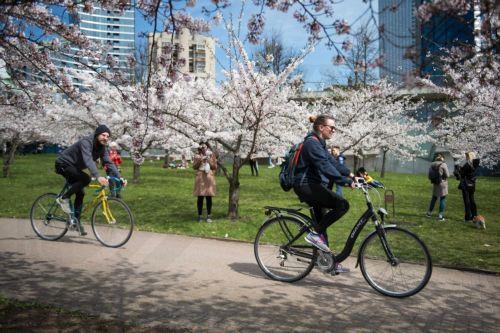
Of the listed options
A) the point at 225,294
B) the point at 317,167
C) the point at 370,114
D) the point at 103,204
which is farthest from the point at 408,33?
the point at 370,114

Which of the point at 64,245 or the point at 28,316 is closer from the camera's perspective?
the point at 28,316

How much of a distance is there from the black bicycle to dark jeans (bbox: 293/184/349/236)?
20 cm

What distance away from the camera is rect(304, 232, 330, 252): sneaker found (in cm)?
531

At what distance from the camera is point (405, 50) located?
3816mm

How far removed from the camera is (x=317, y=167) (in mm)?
5211

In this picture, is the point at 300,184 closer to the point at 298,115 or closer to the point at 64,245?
the point at 64,245

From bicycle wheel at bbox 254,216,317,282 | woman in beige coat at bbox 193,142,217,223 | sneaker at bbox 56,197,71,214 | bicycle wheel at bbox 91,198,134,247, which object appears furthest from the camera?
woman in beige coat at bbox 193,142,217,223

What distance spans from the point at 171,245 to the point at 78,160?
204 centimetres

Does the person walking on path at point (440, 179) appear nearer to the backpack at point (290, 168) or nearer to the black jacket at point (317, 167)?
the black jacket at point (317, 167)

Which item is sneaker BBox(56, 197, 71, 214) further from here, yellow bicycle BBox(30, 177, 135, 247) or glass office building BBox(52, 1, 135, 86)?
glass office building BBox(52, 1, 135, 86)

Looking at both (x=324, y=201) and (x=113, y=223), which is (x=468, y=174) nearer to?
(x=324, y=201)

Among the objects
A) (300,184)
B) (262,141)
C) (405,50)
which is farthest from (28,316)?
(262,141)

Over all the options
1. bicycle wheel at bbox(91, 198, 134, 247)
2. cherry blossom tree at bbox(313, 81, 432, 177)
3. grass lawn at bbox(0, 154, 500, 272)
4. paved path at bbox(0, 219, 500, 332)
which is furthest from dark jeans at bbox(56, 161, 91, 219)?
cherry blossom tree at bbox(313, 81, 432, 177)

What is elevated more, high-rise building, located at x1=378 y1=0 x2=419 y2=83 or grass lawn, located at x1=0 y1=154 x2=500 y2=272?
high-rise building, located at x1=378 y1=0 x2=419 y2=83
